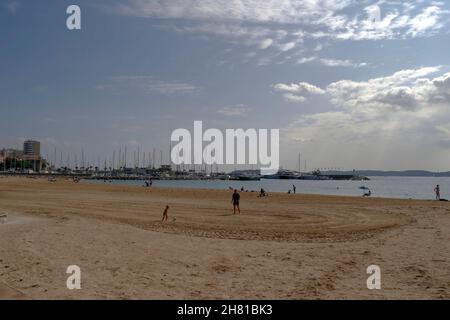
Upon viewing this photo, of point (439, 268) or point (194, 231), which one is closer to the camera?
point (439, 268)

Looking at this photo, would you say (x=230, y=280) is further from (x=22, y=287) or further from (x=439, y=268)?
(x=439, y=268)

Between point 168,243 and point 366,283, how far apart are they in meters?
7.72

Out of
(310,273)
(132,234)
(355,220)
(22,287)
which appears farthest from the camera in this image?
(355,220)

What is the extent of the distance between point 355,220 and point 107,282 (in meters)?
Answer: 18.9

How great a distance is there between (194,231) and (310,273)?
353 inches

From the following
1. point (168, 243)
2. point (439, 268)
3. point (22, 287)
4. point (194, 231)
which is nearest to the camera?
point (22, 287)

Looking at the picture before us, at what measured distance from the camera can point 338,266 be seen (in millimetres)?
12398
